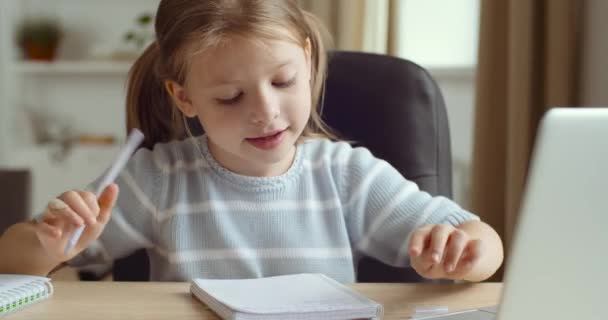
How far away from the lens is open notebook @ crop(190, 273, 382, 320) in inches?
34.5

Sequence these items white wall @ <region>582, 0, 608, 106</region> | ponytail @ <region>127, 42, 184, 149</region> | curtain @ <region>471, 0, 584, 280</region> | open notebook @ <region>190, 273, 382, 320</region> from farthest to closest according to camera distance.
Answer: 1. curtain @ <region>471, 0, 584, 280</region>
2. white wall @ <region>582, 0, 608, 106</region>
3. ponytail @ <region>127, 42, 184, 149</region>
4. open notebook @ <region>190, 273, 382, 320</region>

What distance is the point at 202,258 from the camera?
128cm

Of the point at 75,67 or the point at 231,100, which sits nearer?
the point at 231,100

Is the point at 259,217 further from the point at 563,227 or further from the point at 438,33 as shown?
the point at 438,33

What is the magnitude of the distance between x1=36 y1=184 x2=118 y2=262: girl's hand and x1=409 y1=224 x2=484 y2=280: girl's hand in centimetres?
35

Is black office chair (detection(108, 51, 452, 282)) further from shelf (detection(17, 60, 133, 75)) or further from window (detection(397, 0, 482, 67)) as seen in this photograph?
shelf (detection(17, 60, 133, 75))

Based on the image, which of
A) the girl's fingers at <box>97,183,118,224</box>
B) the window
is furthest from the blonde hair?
the window

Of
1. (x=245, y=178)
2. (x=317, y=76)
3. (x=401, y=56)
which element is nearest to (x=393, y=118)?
(x=317, y=76)

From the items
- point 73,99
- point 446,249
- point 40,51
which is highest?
point 40,51

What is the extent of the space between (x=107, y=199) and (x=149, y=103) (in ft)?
1.51

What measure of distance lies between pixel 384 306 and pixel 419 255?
0.23 feet

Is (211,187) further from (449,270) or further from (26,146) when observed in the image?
(26,146)

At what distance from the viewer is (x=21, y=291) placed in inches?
37.6

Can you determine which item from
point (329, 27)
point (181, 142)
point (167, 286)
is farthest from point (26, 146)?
point (167, 286)
